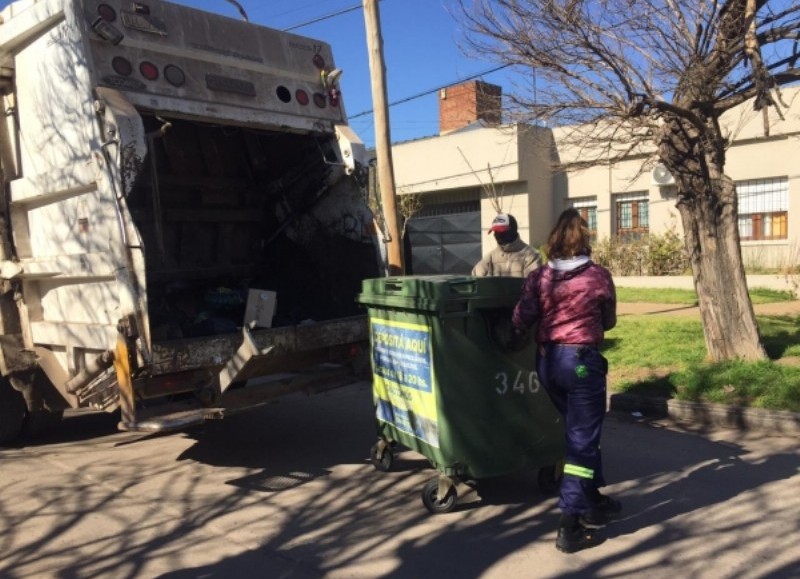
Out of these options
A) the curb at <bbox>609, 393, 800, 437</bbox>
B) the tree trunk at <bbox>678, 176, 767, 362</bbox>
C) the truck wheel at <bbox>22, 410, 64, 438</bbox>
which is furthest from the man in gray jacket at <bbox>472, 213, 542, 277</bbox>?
the truck wheel at <bbox>22, 410, 64, 438</bbox>

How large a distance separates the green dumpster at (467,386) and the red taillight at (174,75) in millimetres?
2174

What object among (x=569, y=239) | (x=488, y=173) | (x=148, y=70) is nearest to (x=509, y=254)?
(x=569, y=239)

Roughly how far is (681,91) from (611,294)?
403 cm

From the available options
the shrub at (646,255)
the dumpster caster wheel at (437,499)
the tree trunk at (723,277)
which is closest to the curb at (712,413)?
the tree trunk at (723,277)

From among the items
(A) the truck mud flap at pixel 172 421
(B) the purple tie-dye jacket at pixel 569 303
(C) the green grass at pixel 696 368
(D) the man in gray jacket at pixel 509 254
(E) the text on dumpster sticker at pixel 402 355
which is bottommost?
(C) the green grass at pixel 696 368

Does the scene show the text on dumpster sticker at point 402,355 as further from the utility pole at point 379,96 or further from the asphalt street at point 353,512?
the utility pole at point 379,96

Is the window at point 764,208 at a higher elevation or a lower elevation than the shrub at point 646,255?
higher

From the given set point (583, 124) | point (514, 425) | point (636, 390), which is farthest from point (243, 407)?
point (583, 124)

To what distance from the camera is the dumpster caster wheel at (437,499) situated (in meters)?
4.48

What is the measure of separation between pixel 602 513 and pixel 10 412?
4.89 meters

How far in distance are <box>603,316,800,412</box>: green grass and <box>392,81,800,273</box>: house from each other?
4935mm

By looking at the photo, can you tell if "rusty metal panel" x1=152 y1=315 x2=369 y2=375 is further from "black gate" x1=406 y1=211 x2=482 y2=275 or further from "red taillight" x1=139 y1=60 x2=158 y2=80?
"black gate" x1=406 y1=211 x2=482 y2=275

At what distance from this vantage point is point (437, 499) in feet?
14.7

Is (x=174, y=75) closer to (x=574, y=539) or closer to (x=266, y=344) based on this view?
(x=266, y=344)
